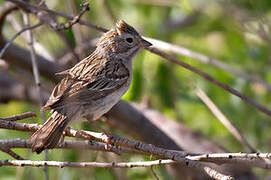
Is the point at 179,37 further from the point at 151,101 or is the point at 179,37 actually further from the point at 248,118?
the point at 248,118

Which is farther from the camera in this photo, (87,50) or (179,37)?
(179,37)

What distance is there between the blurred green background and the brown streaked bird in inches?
20.2

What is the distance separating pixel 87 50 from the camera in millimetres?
5785

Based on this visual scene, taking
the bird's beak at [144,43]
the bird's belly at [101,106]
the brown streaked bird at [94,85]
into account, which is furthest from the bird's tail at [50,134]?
the bird's beak at [144,43]

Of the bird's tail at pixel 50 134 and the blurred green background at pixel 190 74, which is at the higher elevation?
the blurred green background at pixel 190 74

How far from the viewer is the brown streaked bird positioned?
333 centimetres

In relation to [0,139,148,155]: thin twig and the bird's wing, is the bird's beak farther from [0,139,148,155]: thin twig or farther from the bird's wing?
[0,139,148,155]: thin twig

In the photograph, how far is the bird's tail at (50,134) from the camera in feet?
10.1

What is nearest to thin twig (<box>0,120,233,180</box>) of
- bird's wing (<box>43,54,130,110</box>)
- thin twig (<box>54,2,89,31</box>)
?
bird's wing (<box>43,54,130,110</box>)

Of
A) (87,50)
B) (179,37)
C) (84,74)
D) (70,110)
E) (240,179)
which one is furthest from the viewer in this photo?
(179,37)

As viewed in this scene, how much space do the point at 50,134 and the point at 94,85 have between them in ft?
2.75

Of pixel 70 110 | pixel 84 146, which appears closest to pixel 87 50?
pixel 70 110

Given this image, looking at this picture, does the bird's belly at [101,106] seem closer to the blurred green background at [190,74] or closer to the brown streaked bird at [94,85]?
the brown streaked bird at [94,85]

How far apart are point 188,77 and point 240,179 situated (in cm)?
118
